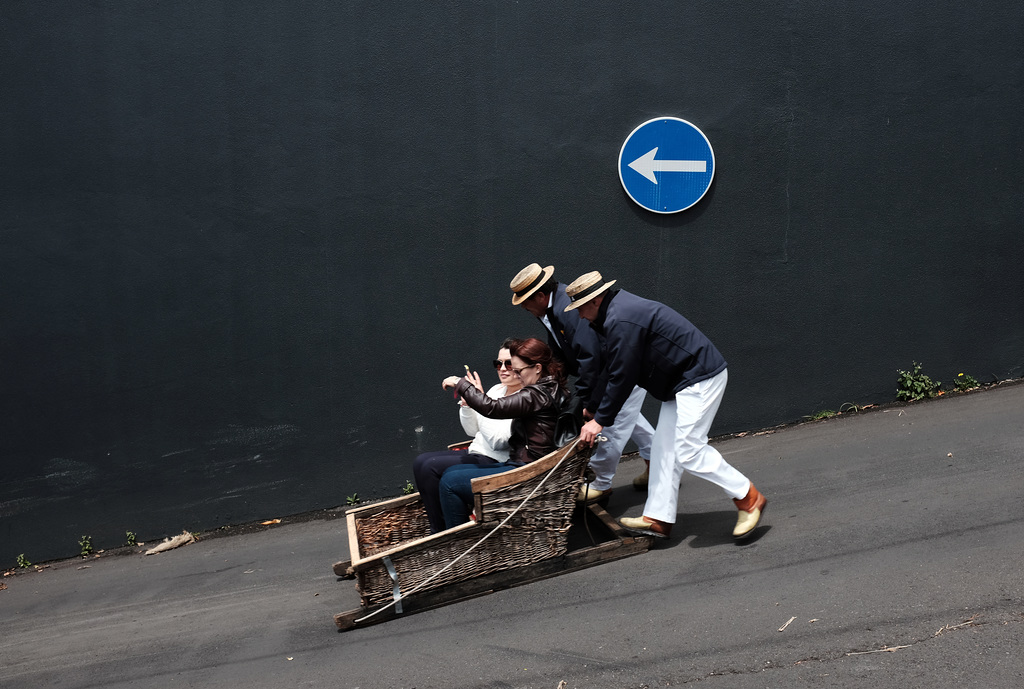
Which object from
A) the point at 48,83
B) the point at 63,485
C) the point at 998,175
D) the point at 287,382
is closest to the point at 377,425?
the point at 287,382

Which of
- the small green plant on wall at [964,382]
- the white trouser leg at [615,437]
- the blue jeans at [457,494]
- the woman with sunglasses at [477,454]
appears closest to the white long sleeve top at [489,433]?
the woman with sunglasses at [477,454]

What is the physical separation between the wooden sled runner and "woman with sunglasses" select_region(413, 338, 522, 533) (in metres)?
0.38

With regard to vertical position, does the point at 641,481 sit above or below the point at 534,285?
below

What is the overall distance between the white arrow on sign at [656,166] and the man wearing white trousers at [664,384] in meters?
2.21

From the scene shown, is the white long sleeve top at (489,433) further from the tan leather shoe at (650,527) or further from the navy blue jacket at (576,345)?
the tan leather shoe at (650,527)

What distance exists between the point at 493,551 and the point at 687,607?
106cm

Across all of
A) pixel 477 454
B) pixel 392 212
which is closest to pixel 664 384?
pixel 477 454

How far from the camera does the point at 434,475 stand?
4855 millimetres

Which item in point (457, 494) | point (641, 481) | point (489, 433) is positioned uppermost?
point (489, 433)

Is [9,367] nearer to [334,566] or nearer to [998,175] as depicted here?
[334,566]

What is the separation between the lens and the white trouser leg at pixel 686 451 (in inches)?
185

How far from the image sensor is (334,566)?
528 centimetres

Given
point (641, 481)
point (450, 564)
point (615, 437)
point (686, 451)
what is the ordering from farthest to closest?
1. point (641, 481)
2. point (615, 437)
3. point (686, 451)
4. point (450, 564)

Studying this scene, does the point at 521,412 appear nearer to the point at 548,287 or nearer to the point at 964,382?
the point at 548,287
